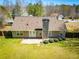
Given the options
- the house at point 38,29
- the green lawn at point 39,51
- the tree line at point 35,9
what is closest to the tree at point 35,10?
the tree line at point 35,9

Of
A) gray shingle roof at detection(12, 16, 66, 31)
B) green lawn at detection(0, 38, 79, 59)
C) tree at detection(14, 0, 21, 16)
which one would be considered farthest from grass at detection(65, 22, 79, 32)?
tree at detection(14, 0, 21, 16)

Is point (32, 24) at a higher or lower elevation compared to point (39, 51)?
higher

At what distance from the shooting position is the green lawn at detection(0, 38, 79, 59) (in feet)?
101

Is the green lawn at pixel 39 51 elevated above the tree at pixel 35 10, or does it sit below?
below

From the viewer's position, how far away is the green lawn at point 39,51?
101ft

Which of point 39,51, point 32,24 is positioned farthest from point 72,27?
point 39,51

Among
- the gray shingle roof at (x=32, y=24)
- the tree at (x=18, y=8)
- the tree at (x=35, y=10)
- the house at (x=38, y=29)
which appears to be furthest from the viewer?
the tree at (x=18, y=8)

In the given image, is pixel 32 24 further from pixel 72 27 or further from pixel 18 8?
pixel 18 8

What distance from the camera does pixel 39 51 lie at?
114 ft

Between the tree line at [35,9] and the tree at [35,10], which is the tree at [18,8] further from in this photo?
the tree at [35,10]

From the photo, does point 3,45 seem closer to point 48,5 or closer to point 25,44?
point 25,44

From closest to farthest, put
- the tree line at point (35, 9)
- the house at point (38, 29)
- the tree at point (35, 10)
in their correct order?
1. the house at point (38, 29)
2. the tree at point (35, 10)
3. the tree line at point (35, 9)

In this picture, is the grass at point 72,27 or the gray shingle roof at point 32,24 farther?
the grass at point 72,27

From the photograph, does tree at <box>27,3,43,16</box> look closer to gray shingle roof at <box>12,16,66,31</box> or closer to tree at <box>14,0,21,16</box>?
tree at <box>14,0,21,16</box>
